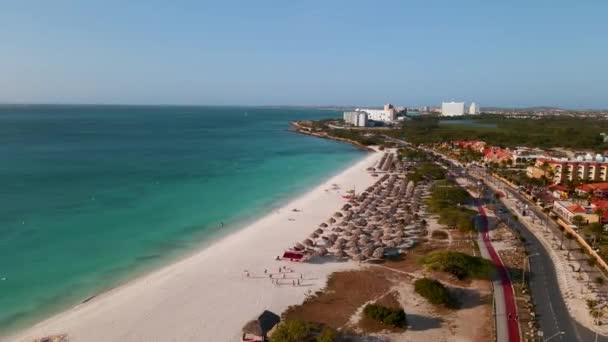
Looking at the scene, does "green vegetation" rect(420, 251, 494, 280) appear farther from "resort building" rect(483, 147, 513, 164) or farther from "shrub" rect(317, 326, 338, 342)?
"resort building" rect(483, 147, 513, 164)

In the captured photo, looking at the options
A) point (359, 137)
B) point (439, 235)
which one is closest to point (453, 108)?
point (359, 137)

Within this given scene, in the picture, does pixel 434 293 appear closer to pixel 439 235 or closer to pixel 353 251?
pixel 353 251

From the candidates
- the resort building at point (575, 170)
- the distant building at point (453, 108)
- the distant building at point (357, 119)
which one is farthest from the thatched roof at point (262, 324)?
the distant building at point (453, 108)

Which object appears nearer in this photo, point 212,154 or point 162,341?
point 162,341

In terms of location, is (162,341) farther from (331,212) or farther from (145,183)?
(145,183)

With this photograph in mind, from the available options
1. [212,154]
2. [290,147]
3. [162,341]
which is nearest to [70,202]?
[162,341]

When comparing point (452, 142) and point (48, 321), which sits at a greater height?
point (452, 142)

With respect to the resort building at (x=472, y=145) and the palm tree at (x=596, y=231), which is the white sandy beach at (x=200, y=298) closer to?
the palm tree at (x=596, y=231)
